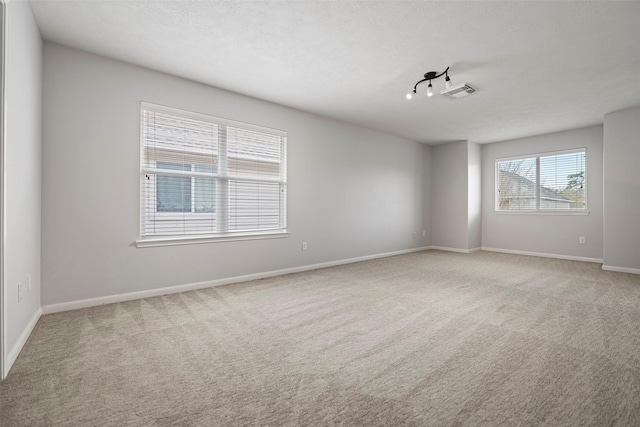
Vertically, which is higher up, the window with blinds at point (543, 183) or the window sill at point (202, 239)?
the window with blinds at point (543, 183)

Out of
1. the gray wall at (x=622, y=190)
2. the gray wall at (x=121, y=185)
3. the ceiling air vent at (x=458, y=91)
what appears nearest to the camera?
the gray wall at (x=121, y=185)

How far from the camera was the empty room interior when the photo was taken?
1.71m

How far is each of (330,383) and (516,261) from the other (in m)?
5.52

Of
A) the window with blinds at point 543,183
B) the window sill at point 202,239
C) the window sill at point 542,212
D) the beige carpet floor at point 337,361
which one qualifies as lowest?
the beige carpet floor at point 337,361

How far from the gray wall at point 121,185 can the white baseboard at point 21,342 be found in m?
0.28

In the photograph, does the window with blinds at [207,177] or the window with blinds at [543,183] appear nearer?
the window with blinds at [207,177]

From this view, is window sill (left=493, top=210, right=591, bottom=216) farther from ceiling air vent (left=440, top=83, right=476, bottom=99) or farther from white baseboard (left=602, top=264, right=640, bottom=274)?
ceiling air vent (left=440, top=83, right=476, bottom=99)

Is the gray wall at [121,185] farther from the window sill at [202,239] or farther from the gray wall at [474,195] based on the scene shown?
the gray wall at [474,195]

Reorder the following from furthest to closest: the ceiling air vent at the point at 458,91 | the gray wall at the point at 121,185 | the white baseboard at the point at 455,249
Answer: the white baseboard at the point at 455,249
the ceiling air vent at the point at 458,91
the gray wall at the point at 121,185

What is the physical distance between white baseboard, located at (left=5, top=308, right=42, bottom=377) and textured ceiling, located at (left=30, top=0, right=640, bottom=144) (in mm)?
2625

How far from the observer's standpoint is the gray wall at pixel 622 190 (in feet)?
15.4

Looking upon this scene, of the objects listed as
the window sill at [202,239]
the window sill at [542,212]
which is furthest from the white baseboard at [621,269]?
the window sill at [202,239]

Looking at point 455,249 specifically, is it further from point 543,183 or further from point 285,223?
point 285,223

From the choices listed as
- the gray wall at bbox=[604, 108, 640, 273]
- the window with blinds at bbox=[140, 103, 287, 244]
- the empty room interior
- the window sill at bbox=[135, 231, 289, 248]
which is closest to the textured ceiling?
the empty room interior
